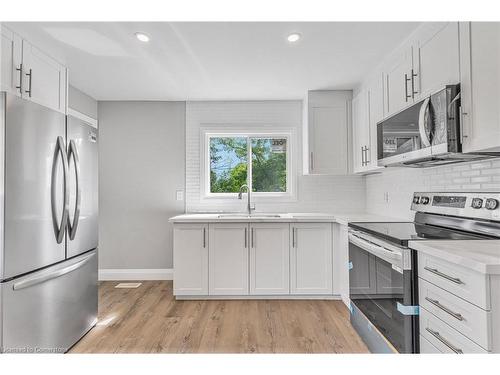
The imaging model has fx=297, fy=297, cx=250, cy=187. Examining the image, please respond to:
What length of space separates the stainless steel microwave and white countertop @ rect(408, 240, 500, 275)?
519mm

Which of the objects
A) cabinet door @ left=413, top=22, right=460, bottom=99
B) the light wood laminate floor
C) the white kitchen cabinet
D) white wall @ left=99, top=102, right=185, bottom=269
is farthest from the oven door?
white wall @ left=99, top=102, right=185, bottom=269

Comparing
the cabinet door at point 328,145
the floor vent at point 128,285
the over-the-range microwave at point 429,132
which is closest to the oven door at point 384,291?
the over-the-range microwave at point 429,132

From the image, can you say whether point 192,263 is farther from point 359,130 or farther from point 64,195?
point 359,130

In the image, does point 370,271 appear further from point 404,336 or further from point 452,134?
point 452,134

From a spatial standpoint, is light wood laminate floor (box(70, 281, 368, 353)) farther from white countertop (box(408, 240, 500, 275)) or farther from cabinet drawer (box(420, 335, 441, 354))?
white countertop (box(408, 240, 500, 275))

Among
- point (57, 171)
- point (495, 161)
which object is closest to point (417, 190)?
point (495, 161)

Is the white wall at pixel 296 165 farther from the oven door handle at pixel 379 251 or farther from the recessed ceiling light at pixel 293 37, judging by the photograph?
the recessed ceiling light at pixel 293 37

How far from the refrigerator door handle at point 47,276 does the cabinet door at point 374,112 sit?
2601 millimetres

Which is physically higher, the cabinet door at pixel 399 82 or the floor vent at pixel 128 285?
the cabinet door at pixel 399 82

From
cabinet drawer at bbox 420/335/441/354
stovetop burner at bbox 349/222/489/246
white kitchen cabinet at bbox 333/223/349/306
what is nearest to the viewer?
cabinet drawer at bbox 420/335/441/354

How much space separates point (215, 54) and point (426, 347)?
8.09ft

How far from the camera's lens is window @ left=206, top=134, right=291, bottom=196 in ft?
12.8

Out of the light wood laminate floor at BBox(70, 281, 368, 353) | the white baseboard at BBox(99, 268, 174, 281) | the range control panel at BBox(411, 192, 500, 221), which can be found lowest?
the light wood laminate floor at BBox(70, 281, 368, 353)

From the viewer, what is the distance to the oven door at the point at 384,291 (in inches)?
60.1
